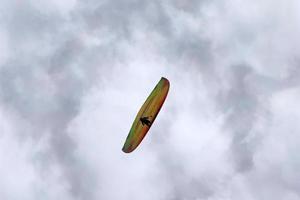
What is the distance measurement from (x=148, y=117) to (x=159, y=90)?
5.11m

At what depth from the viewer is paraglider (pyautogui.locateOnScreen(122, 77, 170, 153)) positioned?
5109 cm

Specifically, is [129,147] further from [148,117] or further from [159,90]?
[159,90]

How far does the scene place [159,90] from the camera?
5153 centimetres

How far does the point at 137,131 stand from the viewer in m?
54.3

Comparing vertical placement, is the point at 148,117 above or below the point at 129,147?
above

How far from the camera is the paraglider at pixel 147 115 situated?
168 ft

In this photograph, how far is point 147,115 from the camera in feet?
176

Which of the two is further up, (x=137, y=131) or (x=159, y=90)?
(x=159, y=90)

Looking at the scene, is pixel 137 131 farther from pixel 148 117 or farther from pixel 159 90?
pixel 159 90

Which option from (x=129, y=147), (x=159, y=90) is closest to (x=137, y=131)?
(x=129, y=147)

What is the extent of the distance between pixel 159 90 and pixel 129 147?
10.8m

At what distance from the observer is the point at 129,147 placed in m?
53.3

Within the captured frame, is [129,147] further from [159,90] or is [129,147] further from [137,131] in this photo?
[159,90]

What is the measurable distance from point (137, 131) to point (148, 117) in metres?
3.19
